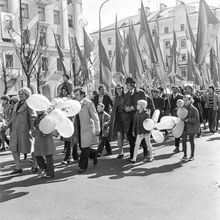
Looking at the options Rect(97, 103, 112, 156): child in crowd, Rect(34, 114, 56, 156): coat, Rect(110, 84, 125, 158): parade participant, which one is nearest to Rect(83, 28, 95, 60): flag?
Rect(97, 103, 112, 156): child in crowd

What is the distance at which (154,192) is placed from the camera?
19.6 ft

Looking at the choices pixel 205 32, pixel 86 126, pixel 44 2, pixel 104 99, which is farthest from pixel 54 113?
pixel 44 2

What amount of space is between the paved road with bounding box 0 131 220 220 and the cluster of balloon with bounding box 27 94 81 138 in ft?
3.02

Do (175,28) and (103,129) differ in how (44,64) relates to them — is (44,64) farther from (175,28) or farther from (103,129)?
(175,28)

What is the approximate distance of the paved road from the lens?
497cm

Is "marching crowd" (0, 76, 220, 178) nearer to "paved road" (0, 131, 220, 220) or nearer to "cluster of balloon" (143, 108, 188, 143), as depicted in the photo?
"cluster of balloon" (143, 108, 188, 143)

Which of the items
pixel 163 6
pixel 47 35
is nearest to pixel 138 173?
pixel 47 35

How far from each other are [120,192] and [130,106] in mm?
3302

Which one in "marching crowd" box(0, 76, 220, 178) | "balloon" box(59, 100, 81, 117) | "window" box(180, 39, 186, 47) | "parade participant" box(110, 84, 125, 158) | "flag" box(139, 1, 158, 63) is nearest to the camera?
"balloon" box(59, 100, 81, 117)

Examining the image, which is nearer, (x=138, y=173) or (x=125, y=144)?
(x=138, y=173)

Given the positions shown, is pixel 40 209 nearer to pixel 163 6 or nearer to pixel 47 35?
pixel 47 35

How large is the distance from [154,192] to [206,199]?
84 cm

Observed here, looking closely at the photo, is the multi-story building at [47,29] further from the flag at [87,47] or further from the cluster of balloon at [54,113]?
the cluster of balloon at [54,113]

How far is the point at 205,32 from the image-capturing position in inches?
481
